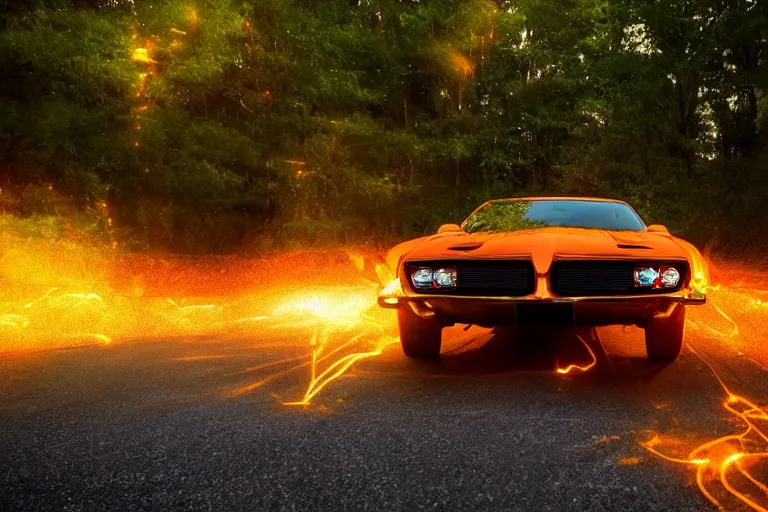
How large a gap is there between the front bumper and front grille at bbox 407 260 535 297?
70 mm

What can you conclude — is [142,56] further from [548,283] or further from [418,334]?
[548,283]

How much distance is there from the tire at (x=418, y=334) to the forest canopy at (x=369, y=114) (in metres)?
9.81

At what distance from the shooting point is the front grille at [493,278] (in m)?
3.96

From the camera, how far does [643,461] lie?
109 inches

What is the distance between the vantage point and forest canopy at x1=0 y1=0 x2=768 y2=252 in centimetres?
1257

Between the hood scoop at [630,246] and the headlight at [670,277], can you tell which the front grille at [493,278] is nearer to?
the hood scoop at [630,246]

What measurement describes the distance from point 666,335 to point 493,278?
1.47 metres

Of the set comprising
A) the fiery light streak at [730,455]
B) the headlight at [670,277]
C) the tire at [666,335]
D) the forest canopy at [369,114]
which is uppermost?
the forest canopy at [369,114]

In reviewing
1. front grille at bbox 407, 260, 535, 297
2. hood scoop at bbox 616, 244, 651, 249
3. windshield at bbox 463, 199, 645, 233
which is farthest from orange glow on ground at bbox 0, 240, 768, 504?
windshield at bbox 463, 199, 645, 233

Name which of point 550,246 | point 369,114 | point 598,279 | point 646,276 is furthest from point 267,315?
point 369,114

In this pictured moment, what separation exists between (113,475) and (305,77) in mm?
13891

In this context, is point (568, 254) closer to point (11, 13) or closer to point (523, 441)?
point (523, 441)

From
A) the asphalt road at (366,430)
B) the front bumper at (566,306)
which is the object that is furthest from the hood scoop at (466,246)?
the asphalt road at (366,430)

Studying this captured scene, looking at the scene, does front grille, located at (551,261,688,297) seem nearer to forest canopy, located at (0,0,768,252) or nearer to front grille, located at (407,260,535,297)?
front grille, located at (407,260,535,297)
